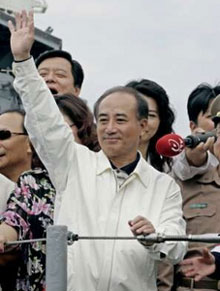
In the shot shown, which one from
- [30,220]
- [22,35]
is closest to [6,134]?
[30,220]

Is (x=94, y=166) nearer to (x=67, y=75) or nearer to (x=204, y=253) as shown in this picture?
(x=204, y=253)

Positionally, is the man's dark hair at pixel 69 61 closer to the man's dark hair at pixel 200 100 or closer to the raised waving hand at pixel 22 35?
the man's dark hair at pixel 200 100

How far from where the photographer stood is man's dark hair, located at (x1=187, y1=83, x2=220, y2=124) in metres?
4.93

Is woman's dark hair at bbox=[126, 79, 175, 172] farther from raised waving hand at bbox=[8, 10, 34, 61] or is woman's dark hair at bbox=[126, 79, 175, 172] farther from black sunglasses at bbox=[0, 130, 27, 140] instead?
raised waving hand at bbox=[8, 10, 34, 61]

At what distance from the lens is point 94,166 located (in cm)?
375

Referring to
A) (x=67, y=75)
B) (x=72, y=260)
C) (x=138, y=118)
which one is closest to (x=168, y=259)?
(x=72, y=260)

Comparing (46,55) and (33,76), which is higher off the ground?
(46,55)

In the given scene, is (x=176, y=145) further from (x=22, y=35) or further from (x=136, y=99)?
(x=22, y=35)

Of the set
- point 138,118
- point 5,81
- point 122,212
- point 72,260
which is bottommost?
point 72,260

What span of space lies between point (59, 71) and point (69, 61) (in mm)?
173

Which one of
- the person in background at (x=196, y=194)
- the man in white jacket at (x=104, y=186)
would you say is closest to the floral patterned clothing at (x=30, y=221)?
the man in white jacket at (x=104, y=186)

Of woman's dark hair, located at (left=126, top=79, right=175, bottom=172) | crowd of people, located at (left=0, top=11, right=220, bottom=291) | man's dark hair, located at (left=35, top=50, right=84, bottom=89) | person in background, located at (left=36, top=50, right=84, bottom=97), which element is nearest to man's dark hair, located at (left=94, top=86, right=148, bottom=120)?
crowd of people, located at (left=0, top=11, right=220, bottom=291)

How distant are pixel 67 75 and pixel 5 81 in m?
15.0

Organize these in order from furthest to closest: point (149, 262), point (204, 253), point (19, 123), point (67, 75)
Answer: point (67, 75), point (19, 123), point (149, 262), point (204, 253)
